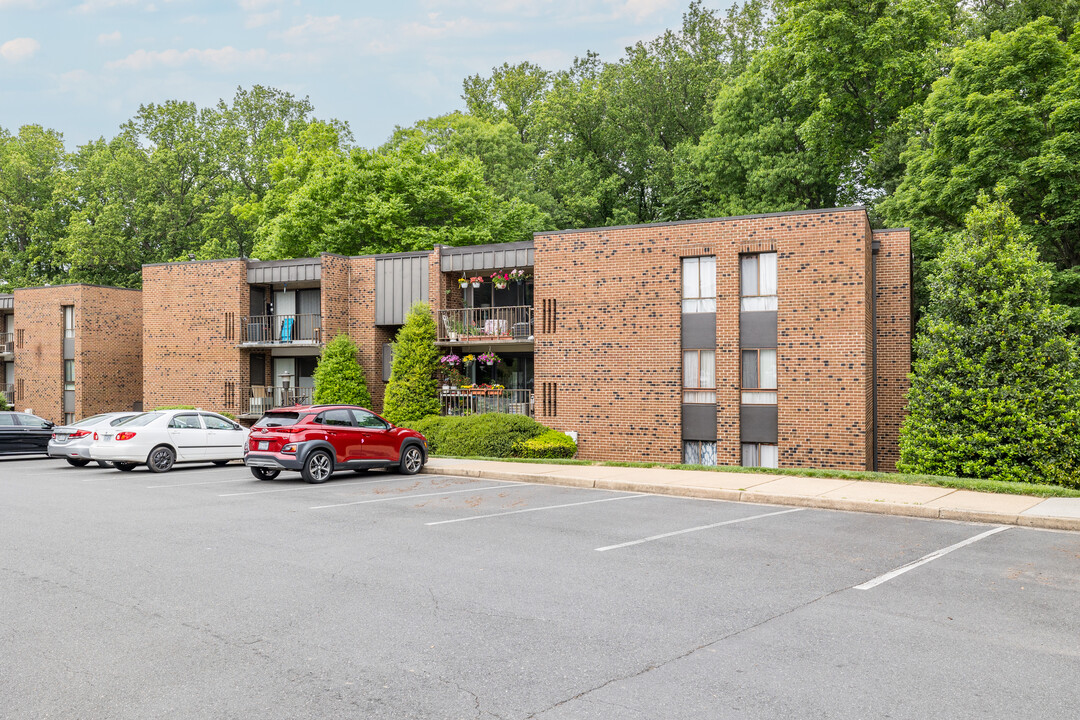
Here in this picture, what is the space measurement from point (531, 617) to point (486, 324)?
2098 cm

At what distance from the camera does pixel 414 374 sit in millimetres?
26469

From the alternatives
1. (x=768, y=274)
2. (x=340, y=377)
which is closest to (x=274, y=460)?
(x=340, y=377)

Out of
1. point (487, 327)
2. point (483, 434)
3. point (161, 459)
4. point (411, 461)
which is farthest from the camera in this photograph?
point (487, 327)

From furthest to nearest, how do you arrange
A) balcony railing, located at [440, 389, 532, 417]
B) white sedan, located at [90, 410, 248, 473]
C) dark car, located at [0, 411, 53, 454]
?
balcony railing, located at [440, 389, 532, 417] → dark car, located at [0, 411, 53, 454] → white sedan, located at [90, 410, 248, 473]

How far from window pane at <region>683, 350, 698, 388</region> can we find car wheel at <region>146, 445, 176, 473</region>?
44.8ft

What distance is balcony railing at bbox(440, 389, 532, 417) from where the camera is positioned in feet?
88.8

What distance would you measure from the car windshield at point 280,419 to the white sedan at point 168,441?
10.3ft

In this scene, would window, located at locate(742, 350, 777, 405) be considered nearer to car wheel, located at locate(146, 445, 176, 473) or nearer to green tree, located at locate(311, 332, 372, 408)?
green tree, located at locate(311, 332, 372, 408)

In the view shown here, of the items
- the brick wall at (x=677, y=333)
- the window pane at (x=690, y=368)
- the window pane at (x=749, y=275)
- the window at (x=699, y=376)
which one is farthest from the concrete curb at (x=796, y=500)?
the window pane at (x=749, y=275)

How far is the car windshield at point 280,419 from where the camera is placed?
53.6 ft

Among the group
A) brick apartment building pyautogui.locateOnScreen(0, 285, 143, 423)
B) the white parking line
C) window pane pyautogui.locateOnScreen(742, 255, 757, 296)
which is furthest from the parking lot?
brick apartment building pyautogui.locateOnScreen(0, 285, 143, 423)

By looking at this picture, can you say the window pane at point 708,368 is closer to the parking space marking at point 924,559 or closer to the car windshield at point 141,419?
the parking space marking at point 924,559

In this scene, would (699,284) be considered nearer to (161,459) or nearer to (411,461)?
(411,461)

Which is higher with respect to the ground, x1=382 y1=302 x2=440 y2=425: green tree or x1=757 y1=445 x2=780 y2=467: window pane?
x1=382 y1=302 x2=440 y2=425: green tree
